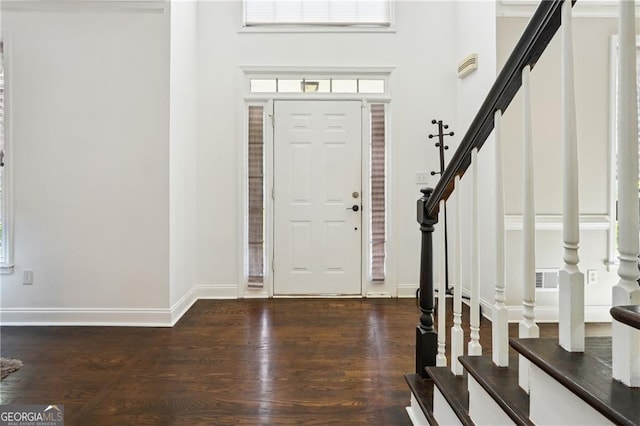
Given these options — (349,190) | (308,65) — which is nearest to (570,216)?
(349,190)

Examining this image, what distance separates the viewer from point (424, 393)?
1664 millimetres

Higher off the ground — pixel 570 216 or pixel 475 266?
pixel 570 216

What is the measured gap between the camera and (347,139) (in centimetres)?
390

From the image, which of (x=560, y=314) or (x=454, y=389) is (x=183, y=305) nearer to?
(x=454, y=389)

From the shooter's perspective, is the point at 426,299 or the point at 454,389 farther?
the point at 426,299

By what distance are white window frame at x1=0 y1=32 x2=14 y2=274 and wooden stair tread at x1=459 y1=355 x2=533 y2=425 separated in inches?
141

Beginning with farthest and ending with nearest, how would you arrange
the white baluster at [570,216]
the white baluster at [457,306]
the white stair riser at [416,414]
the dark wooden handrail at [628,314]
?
the white stair riser at [416,414], the white baluster at [457,306], the white baluster at [570,216], the dark wooden handrail at [628,314]

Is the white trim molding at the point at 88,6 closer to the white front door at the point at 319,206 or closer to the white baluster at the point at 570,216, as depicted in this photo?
the white front door at the point at 319,206

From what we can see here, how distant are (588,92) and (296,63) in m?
2.68

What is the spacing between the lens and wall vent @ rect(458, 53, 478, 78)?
3.36 metres

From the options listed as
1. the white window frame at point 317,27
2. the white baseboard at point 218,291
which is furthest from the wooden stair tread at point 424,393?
the white window frame at point 317,27

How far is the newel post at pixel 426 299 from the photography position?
5.64 feet

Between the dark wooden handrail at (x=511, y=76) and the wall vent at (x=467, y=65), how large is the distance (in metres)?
2.42

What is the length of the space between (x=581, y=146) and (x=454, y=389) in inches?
103
